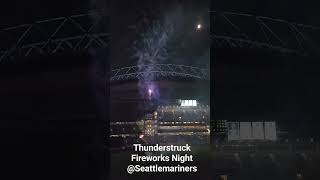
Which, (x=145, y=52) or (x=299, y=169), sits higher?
(x=145, y=52)

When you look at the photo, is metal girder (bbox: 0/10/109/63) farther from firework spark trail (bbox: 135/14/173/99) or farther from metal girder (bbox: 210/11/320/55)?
firework spark trail (bbox: 135/14/173/99)

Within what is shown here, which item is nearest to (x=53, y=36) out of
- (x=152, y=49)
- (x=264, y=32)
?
(x=264, y=32)

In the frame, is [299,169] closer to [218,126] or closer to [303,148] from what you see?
[303,148]

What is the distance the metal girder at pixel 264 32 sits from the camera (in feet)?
23.4

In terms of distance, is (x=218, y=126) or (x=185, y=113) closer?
(x=185, y=113)

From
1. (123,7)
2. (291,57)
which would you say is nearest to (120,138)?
(123,7)

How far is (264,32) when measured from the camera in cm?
752

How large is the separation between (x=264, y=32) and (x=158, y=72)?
362 centimetres

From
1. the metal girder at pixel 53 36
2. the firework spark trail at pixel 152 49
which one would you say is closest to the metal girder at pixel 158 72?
the firework spark trail at pixel 152 49

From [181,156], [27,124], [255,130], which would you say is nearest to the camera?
[181,156]

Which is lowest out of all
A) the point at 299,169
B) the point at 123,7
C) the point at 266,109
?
the point at 299,169

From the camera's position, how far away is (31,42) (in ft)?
26.4

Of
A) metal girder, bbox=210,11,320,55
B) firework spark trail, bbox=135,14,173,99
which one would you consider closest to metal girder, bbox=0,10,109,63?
metal girder, bbox=210,11,320,55

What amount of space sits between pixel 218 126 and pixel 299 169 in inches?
77.5
